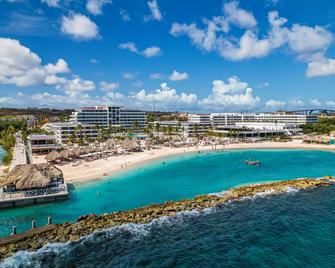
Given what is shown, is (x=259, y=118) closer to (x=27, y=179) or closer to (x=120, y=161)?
(x=120, y=161)

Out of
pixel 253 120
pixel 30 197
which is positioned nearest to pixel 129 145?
pixel 30 197

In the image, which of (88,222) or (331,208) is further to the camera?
(331,208)

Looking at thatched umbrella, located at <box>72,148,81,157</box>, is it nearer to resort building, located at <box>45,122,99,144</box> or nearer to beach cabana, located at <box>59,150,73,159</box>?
beach cabana, located at <box>59,150,73,159</box>

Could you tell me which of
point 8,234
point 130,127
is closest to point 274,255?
point 8,234

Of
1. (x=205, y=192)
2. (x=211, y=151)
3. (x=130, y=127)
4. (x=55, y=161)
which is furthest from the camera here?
(x=130, y=127)

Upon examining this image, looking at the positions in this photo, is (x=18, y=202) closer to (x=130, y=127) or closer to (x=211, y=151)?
(x=211, y=151)

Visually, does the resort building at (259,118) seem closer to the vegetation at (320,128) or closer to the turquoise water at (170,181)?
the vegetation at (320,128)
